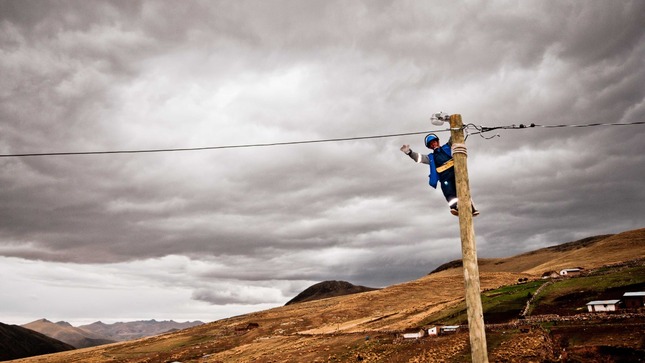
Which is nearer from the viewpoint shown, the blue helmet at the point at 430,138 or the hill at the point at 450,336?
the blue helmet at the point at 430,138

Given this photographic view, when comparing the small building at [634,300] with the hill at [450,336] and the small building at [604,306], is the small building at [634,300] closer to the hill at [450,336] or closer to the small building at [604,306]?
the small building at [604,306]

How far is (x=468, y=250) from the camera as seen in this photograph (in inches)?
385

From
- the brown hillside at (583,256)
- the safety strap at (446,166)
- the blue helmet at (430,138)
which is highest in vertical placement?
the brown hillside at (583,256)

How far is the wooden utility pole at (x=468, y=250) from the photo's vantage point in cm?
938

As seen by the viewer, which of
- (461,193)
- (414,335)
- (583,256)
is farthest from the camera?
(583,256)

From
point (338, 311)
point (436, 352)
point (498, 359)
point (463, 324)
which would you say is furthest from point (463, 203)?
point (338, 311)

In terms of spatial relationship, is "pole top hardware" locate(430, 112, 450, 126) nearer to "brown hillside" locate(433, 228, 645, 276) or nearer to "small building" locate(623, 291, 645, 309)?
"small building" locate(623, 291, 645, 309)

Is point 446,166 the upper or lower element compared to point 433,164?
lower

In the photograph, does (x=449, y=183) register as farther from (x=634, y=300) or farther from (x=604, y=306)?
(x=634, y=300)

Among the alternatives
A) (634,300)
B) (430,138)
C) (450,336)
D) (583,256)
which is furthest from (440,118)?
(583,256)

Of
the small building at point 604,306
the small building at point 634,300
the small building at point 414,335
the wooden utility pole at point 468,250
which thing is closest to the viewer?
the wooden utility pole at point 468,250

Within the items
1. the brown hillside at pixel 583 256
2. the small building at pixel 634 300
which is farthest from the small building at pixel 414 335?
the brown hillside at pixel 583 256

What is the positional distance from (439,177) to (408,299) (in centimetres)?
8110

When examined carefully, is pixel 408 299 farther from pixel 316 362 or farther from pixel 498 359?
pixel 498 359
